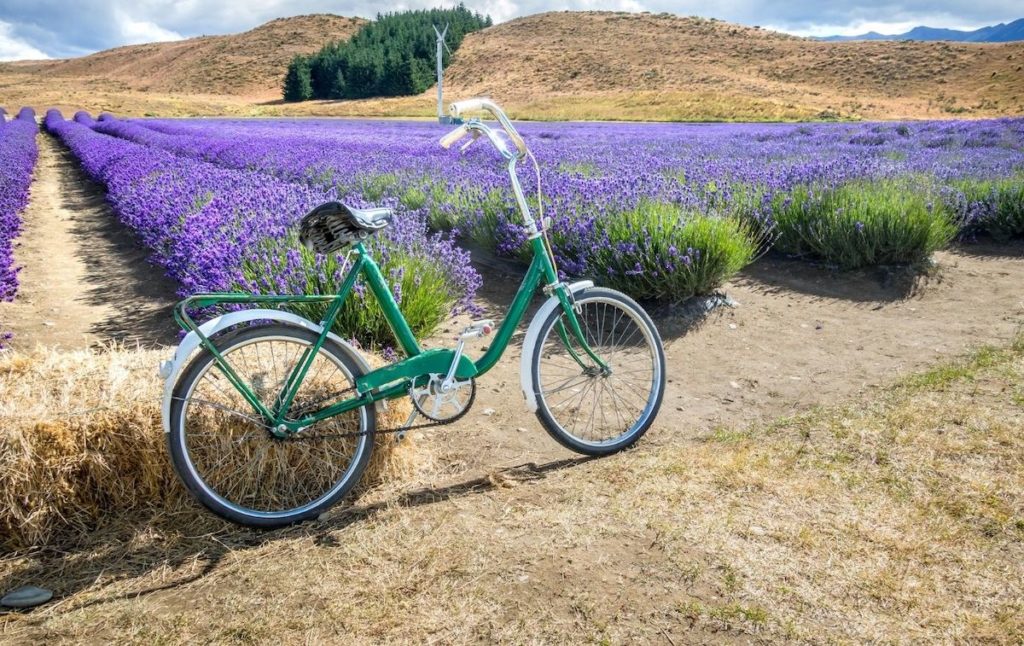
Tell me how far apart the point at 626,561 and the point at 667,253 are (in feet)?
9.48

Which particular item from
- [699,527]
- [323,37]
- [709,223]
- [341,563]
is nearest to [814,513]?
Answer: [699,527]

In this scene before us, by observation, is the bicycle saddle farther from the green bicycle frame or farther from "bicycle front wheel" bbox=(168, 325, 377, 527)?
"bicycle front wheel" bbox=(168, 325, 377, 527)

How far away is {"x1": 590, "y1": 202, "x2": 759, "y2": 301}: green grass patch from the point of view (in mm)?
4785

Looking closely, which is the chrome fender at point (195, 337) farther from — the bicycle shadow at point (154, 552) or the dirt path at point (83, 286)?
the dirt path at point (83, 286)

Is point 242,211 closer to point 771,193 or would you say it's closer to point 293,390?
point 293,390

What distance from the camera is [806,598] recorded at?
2.05 m

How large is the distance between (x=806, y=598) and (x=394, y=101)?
6571cm

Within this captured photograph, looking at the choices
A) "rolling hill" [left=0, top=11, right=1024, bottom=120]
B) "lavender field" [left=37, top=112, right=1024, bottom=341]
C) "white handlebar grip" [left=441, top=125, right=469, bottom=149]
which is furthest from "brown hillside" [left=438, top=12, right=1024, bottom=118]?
"white handlebar grip" [left=441, top=125, right=469, bottom=149]

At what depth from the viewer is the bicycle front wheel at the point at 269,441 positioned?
2.45 metres

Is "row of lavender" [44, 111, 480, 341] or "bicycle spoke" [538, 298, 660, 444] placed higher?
"row of lavender" [44, 111, 480, 341]

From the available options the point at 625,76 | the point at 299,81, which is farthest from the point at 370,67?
the point at 625,76

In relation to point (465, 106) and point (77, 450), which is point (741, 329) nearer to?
point (465, 106)

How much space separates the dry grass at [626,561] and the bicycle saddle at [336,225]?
1006mm

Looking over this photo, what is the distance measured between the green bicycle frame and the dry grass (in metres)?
0.41
